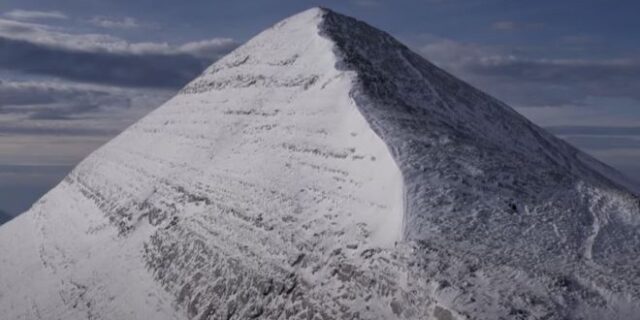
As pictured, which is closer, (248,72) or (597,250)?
(597,250)

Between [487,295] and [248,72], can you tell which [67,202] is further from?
[487,295]

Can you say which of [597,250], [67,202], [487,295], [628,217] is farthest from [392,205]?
[67,202]

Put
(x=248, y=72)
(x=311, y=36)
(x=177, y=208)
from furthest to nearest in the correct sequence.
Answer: (x=248, y=72)
(x=311, y=36)
(x=177, y=208)

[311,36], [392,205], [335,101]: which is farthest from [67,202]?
[392,205]

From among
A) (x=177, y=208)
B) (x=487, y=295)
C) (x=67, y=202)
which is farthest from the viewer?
(x=67, y=202)

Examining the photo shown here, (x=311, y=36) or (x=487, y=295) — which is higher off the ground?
(x=311, y=36)

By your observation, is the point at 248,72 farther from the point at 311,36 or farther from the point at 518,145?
the point at 518,145

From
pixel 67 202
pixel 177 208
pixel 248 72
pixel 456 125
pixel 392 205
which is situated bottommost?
pixel 67 202
